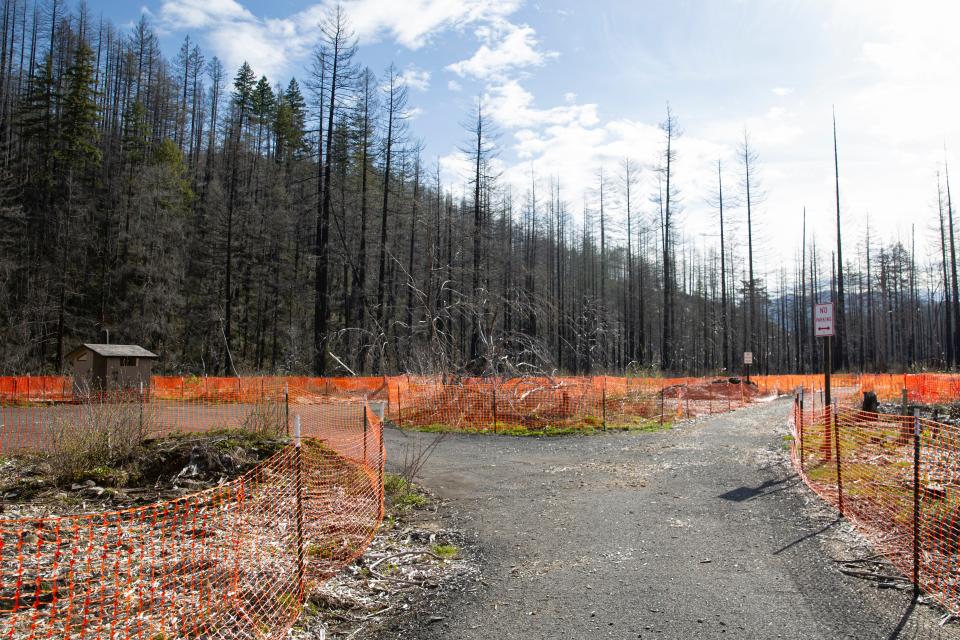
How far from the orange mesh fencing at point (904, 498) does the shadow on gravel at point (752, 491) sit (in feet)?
1.51

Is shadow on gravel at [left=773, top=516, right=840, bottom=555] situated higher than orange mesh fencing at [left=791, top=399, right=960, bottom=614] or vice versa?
orange mesh fencing at [left=791, top=399, right=960, bottom=614]

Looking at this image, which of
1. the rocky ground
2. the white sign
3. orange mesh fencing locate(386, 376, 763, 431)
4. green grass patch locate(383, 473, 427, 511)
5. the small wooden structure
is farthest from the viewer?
the small wooden structure

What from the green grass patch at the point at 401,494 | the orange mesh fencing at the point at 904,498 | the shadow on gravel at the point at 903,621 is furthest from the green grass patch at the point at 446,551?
the orange mesh fencing at the point at 904,498

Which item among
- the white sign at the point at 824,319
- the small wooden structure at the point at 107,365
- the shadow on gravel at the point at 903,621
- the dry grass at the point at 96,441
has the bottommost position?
the shadow on gravel at the point at 903,621

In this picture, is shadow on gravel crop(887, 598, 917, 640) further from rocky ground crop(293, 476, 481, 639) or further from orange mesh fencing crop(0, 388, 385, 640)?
orange mesh fencing crop(0, 388, 385, 640)

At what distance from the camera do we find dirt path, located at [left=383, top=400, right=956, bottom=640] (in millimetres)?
4668

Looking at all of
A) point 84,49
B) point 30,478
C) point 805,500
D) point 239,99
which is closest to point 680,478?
point 805,500

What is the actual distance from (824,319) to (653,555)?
7.60 meters

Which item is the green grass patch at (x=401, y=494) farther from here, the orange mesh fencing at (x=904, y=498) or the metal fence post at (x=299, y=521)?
the orange mesh fencing at (x=904, y=498)

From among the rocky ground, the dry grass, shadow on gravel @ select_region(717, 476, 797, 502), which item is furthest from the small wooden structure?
shadow on gravel @ select_region(717, 476, 797, 502)

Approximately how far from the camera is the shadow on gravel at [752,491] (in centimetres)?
904

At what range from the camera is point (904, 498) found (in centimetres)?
772

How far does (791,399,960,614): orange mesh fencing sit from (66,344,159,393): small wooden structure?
22.9 m

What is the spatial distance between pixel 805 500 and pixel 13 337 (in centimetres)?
3324
